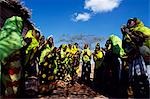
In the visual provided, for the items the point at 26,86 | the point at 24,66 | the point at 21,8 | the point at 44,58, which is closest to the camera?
the point at 24,66

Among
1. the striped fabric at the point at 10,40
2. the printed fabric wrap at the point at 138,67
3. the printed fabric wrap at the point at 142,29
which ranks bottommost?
the printed fabric wrap at the point at 138,67

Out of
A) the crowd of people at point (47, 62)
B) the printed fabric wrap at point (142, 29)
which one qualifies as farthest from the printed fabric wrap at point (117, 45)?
the printed fabric wrap at point (142, 29)

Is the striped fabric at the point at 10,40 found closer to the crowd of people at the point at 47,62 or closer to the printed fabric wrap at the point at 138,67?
the crowd of people at the point at 47,62

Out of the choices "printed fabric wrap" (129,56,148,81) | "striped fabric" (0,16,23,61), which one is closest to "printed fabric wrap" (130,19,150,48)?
"printed fabric wrap" (129,56,148,81)

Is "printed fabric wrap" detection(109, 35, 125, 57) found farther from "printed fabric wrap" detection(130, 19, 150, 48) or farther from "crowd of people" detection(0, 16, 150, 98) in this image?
"printed fabric wrap" detection(130, 19, 150, 48)

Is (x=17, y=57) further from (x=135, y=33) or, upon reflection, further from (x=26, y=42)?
(x=135, y=33)

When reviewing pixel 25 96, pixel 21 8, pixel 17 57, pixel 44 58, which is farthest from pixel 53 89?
pixel 21 8

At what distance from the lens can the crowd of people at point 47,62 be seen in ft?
26.7

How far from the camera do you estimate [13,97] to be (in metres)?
8.12

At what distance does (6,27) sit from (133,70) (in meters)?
3.15

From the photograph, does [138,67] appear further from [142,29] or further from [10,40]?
[10,40]

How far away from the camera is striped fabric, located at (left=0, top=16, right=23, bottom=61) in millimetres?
7909

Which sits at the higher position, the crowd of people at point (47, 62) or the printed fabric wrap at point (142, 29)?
the printed fabric wrap at point (142, 29)

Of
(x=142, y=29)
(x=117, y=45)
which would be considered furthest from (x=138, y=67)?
(x=117, y=45)
